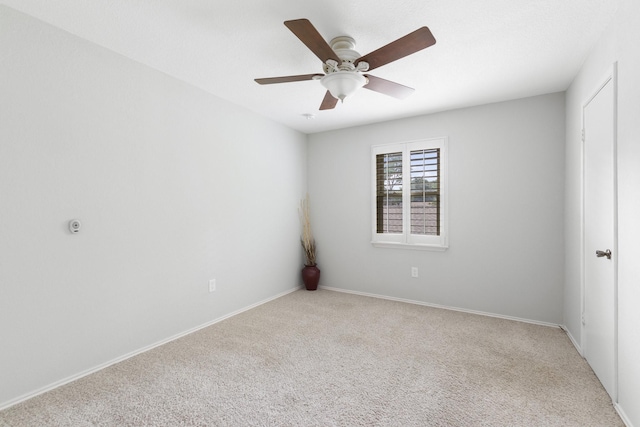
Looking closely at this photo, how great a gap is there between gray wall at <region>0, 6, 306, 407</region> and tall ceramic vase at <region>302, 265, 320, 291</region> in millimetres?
1065

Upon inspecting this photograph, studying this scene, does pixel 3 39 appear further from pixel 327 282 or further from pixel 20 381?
pixel 327 282

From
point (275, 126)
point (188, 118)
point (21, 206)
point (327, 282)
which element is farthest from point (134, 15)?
point (327, 282)

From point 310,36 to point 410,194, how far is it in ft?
8.85

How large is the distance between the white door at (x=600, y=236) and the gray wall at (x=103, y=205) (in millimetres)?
3176

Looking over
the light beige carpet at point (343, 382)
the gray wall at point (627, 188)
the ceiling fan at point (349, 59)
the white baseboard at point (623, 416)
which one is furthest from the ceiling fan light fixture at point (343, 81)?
the white baseboard at point (623, 416)

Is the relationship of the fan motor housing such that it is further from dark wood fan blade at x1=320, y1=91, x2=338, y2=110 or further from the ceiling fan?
dark wood fan blade at x1=320, y1=91, x2=338, y2=110

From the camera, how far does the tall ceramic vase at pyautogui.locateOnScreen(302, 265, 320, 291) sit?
14.8 ft

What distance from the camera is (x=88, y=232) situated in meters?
2.28

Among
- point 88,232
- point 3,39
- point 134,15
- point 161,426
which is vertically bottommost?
point 161,426

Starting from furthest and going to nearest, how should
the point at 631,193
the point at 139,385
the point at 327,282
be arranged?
1. the point at 327,282
2. the point at 139,385
3. the point at 631,193

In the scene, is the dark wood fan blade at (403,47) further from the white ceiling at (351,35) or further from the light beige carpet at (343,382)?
the light beige carpet at (343,382)

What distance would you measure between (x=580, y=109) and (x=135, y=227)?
378 centimetres

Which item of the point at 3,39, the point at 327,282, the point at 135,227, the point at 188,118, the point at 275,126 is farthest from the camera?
the point at 327,282

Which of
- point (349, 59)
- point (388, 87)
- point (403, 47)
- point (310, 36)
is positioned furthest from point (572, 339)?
point (310, 36)
